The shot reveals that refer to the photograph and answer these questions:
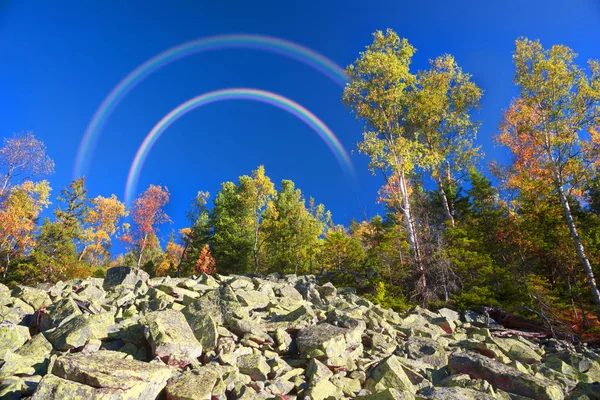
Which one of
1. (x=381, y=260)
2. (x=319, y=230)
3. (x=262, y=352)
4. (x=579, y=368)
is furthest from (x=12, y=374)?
(x=319, y=230)

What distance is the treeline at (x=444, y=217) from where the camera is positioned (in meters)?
14.1

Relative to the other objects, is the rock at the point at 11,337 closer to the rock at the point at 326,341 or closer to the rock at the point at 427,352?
the rock at the point at 326,341

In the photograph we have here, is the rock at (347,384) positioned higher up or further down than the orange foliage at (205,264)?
further down

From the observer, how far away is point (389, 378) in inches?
202

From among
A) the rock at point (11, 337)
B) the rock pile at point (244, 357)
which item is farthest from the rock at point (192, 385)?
the rock at point (11, 337)

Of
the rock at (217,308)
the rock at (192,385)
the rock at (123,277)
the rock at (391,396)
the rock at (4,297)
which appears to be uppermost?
the rock at (123,277)

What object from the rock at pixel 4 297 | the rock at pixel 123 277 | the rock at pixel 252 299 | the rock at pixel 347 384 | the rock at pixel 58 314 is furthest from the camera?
the rock at pixel 123 277

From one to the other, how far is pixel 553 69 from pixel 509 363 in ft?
50.7

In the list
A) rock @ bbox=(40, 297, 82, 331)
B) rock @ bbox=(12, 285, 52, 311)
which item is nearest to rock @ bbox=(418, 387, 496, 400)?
rock @ bbox=(40, 297, 82, 331)

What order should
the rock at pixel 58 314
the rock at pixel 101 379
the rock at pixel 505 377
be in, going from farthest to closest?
1. the rock at pixel 58 314
2. the rock at pixel 505 377
3. the rock at pixel 101 379

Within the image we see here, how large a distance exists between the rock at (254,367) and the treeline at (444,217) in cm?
816

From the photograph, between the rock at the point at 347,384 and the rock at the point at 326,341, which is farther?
the rock at the point at 326,341

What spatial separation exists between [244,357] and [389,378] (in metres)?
2.45

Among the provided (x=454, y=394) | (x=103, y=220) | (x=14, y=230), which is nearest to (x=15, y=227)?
(x=14, y=230)
